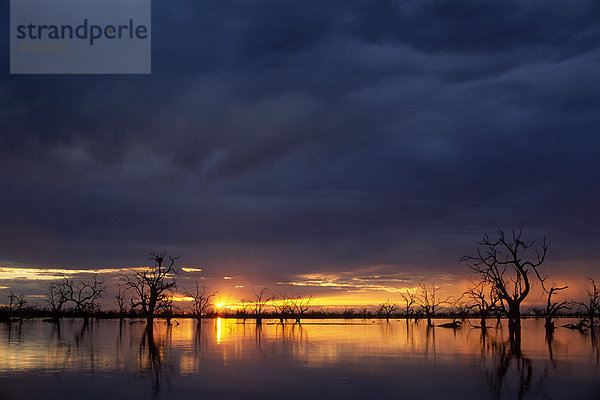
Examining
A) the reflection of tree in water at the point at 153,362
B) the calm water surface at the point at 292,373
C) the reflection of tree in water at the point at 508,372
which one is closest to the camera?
the calm water surface at the point at 292,373

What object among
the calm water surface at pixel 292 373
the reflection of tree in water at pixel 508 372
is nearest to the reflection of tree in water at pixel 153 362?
the calm water surface at pixel 292 373

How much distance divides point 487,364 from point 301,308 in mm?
84236

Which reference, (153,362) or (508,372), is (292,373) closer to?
(153,362)

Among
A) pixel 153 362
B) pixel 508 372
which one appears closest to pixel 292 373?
pixel 153 362

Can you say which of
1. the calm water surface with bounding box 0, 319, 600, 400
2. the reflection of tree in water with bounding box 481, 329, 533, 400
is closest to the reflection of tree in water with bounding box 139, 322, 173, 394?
the calm water surface with bounding box 0, 319, 600, 400

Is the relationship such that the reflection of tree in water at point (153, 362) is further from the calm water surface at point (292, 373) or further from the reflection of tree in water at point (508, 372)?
the reflection of tree in water at point (508, 372)

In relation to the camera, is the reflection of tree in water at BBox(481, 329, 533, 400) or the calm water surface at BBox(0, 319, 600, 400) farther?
the reflection of tree in water at BBox(481, 329, 533, 400)

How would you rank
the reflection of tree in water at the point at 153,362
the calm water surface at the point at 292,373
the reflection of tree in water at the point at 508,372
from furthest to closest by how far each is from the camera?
1. the reflection of tree in water at the point at 153,362
2. the reflection of tree in water at the point at 508,372
3. the calm water surface at the point at 292,373

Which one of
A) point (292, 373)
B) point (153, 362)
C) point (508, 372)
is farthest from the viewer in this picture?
point (153, 362)

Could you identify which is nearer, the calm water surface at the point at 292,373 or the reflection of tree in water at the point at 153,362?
the calm water surface at the point at 292,373

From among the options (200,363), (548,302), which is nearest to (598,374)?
(200,363)

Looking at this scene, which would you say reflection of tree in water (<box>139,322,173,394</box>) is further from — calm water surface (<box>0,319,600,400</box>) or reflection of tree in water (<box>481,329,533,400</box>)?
reflection of tree in water (<box>481,329,533,400</box>)

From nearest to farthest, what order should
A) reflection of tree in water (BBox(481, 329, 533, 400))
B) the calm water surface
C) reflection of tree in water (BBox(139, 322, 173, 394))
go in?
the calm water surface → reflection of tree in water (BBox(481, 329, 533, 400)) → reflection of tree in water (BBox(139, 322, 173, 394))

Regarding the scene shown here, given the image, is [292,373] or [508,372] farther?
[508,372]
